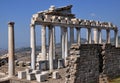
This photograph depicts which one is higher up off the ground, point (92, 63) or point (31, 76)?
point (92, 63)

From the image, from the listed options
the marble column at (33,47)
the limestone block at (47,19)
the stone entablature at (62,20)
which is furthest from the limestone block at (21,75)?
the limestone block at (47,19)

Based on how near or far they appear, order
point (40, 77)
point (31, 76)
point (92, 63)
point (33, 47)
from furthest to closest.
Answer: point (33, 47) → point (31, 76) → point (40, 77) → point (92, 63)

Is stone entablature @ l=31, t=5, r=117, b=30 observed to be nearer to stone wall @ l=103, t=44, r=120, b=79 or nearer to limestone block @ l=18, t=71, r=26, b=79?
limestone block @ l=18, t=71, r=26, b=79

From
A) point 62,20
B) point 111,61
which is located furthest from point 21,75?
point 62,20

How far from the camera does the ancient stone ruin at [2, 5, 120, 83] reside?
55.5 ft

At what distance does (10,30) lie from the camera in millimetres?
26891

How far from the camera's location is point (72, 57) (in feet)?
54.9

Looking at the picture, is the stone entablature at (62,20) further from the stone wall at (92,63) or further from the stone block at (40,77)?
the stone wall at (92,63)

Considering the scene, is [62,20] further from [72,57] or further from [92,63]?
[72,57]

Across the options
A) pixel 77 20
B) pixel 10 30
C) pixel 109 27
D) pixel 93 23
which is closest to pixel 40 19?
pixel 10 30

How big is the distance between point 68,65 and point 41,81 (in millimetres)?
7293

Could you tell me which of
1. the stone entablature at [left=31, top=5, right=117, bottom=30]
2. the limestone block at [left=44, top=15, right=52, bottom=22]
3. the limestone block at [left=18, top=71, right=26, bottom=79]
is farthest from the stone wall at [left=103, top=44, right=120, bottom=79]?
the limestone block at [left=44, top=15, right=52, bottom=22]

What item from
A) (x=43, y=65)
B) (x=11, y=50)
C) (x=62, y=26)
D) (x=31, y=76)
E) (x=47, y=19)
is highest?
(x=47, y=19)

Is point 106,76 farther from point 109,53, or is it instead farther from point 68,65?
point 68,65
